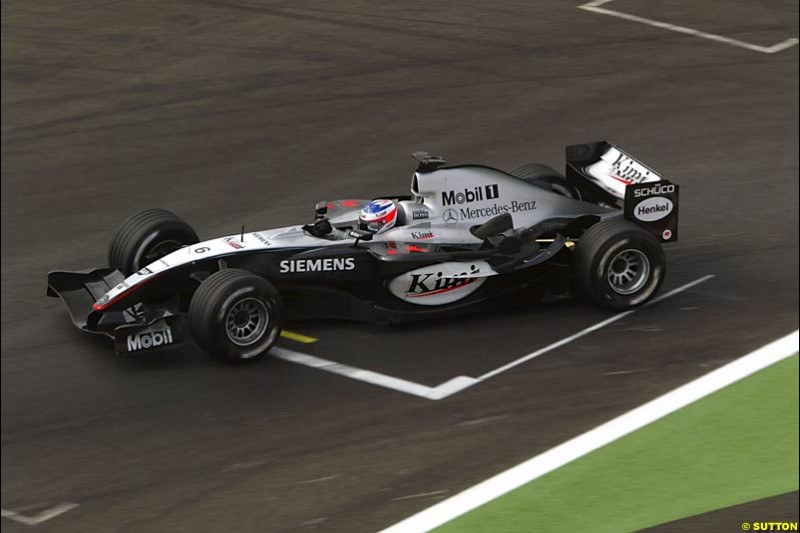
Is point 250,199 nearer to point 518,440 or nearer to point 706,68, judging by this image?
point 518,440

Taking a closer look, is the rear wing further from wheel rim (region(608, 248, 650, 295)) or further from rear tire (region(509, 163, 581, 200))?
wheel rim (region(608, 248, 650, 295))

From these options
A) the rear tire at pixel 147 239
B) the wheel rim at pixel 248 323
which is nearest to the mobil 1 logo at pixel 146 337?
the wheel rim at pixel 248 323

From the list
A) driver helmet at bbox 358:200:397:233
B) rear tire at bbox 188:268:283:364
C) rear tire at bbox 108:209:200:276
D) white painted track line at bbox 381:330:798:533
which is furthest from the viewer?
rear tire at bbox 108:209:200:276

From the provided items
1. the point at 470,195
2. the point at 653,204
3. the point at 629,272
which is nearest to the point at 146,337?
the point at 470,195

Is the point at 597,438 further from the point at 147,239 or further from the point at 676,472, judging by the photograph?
the point at 147,239

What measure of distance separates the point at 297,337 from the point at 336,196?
9.26 feet

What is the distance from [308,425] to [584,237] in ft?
8.44

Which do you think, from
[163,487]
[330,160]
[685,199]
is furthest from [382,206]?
[685,199]

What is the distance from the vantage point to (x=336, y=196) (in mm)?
6008

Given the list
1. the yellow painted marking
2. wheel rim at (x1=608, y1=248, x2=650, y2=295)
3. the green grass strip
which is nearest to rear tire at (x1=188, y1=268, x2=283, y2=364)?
the yellow painted marking

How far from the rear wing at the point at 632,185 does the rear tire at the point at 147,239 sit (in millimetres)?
2663

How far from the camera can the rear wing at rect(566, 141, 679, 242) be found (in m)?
5.47

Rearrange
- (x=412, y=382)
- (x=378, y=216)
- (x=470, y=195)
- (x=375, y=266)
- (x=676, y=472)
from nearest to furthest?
(x=676, y=472) → (x=470, y=195) → (x=378, y=216) → (x=412, y=382) → (x=375, y=266)

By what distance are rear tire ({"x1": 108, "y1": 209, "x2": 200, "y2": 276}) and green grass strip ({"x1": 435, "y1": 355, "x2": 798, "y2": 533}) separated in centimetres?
333
